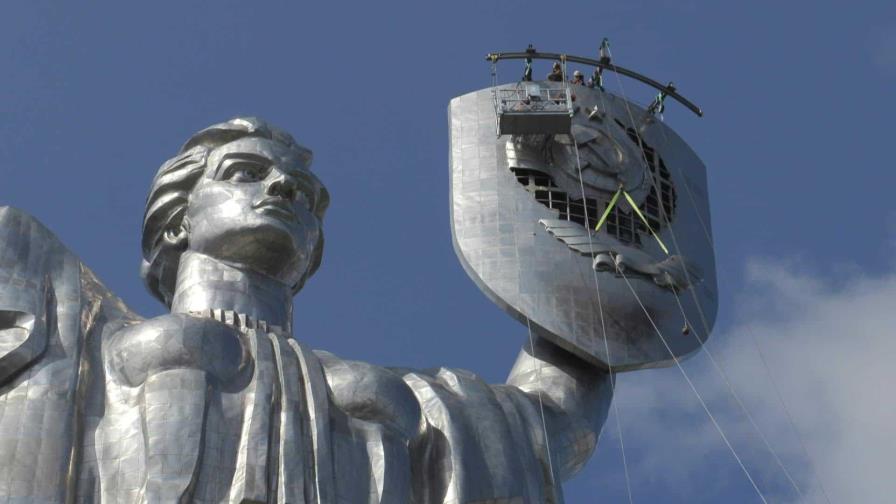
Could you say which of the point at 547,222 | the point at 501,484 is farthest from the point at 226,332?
the point at 547,222

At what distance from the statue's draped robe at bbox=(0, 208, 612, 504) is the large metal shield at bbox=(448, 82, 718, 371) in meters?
1.54

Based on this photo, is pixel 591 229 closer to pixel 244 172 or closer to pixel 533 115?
pixel 533 115

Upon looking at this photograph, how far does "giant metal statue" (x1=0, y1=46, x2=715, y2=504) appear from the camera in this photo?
66.0 ft

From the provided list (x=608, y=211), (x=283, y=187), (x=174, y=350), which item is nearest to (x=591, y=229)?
(x=608, y=211)

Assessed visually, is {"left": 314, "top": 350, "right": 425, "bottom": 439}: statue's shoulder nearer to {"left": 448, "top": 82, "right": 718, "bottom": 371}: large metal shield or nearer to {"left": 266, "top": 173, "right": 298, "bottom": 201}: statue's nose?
{"left": 266, "top": 173, "right": 298, "bottom": 201}: statue's nose

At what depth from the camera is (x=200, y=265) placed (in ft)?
72.9

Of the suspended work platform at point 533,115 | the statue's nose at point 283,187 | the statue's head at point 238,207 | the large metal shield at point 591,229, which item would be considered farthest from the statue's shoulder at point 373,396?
the suspended work platform at point 533,115

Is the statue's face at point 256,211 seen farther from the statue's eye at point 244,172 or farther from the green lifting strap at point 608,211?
the green lifting strap at point 608,211

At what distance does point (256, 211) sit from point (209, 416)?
106 inches

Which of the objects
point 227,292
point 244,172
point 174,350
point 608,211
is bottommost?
point 174,350

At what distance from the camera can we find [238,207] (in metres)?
22.2

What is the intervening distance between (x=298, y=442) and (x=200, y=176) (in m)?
3.69

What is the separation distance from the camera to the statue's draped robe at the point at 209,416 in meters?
19.9

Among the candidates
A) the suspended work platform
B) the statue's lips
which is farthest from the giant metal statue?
the suspended work platform
